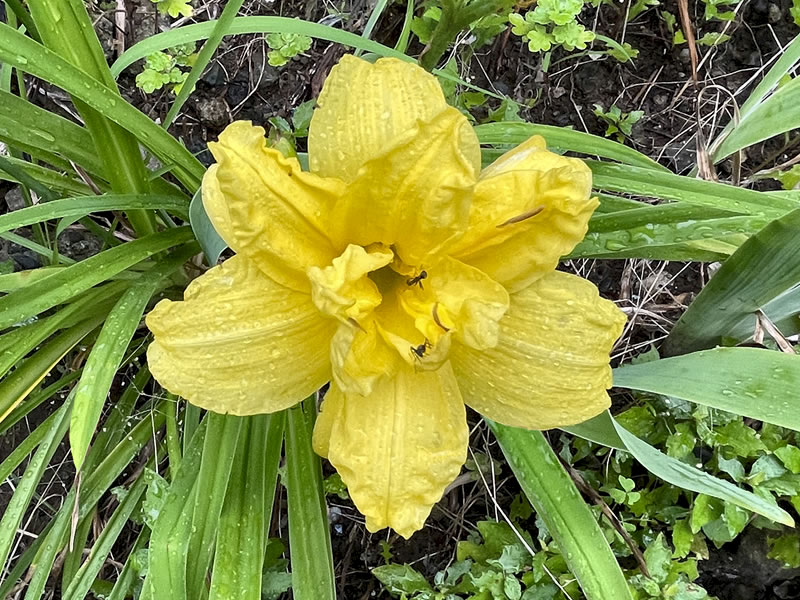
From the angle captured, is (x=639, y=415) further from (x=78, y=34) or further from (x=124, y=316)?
(x=78, y=34)

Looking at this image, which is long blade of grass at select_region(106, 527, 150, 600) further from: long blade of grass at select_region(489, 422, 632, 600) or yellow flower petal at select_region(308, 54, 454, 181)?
yellow flower petal at select_region(308, 54, 454, 181)

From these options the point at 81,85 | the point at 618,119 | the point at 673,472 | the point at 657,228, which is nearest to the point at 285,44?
the point at 81,85

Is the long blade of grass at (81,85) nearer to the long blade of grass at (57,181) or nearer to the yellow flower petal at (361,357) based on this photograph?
the long blade of grass at (57,181)

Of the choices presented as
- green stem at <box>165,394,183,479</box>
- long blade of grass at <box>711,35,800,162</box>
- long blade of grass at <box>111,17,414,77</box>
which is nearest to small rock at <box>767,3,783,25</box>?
long blade of grass at <box>711,35,800,162</box>

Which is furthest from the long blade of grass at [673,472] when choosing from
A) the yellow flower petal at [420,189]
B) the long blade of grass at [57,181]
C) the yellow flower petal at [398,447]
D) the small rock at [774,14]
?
the small rock at [774,14]

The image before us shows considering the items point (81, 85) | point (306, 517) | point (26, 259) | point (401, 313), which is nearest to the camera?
point (401, 313)

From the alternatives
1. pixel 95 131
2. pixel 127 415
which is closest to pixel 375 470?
pixel 95 131

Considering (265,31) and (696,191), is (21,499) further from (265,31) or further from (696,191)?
(696,191)
